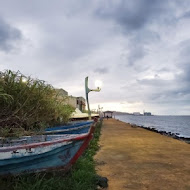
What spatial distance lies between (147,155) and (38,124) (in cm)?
515

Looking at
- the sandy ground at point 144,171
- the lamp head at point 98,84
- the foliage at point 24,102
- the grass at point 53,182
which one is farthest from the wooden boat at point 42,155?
the lamp head at point 98,84

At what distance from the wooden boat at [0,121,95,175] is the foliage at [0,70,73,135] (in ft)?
7.38

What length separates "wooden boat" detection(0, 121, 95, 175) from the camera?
16.1ft

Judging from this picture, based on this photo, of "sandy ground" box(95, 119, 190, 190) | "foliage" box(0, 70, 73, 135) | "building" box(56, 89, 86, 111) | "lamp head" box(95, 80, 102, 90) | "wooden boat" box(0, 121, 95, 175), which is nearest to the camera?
"wooden boat" box(0, 121, 95, 175)

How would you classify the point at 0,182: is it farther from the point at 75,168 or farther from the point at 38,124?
the point at 38,124

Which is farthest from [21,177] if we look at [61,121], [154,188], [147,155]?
[61,121]

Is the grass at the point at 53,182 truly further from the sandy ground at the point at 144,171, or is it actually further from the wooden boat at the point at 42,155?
the sandy ground at the point at 144,171

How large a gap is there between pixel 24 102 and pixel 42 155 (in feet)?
11.7

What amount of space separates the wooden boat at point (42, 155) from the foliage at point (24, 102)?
2248 mm

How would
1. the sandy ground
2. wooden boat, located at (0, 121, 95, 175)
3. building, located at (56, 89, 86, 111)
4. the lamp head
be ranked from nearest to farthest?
wooden boat, located at (0, 121, 95, 175) < the sandy ground < building, located at (56, 89, 86, 111) < the lamp head

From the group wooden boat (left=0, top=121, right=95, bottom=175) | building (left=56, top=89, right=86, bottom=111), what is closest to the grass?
wooden boat (left=0, top=121, right=95, bottom=175)

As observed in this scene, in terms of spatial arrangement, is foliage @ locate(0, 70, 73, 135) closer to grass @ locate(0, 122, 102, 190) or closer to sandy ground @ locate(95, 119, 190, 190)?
grass @ locate(0, 122, 102, 190)

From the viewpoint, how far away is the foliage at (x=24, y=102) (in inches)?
287

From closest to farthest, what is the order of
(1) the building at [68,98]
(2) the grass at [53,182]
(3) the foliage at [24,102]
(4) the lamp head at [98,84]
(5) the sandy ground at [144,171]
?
(2) the grass at [53,182]
(5) the sandy ground at [144,171]
(3) the foliage at [24,102]
(1) the building at [68,98]
(4) the lamp head at [98,84]
